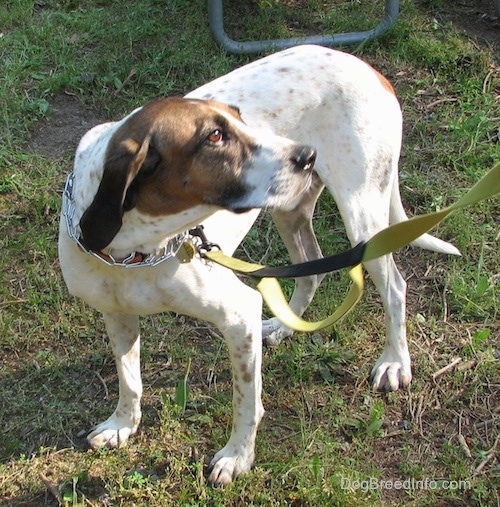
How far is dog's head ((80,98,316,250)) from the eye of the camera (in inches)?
98.5

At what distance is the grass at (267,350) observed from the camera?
329 centimetres

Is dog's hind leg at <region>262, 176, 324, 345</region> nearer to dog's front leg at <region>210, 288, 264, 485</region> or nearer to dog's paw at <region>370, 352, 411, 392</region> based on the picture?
dog's paw at <region>370, 352, 411, 392</region>

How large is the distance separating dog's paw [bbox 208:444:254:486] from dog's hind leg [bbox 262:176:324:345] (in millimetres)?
778

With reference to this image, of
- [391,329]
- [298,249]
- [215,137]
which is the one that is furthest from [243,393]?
[215,137]

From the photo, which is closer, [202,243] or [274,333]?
[202,243]

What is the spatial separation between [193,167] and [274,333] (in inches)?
64.2

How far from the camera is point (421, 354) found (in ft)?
12.8

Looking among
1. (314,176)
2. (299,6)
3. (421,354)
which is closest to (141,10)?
(299,6)

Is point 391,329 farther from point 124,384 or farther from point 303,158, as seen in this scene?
point 303,158

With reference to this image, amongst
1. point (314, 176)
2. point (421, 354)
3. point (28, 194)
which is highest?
point (314, 176)

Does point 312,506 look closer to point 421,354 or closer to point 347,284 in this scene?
point 421,354

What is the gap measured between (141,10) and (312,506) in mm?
4340

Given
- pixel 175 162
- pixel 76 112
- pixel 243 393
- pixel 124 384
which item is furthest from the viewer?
pixel 76 112

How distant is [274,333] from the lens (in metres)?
3.97
